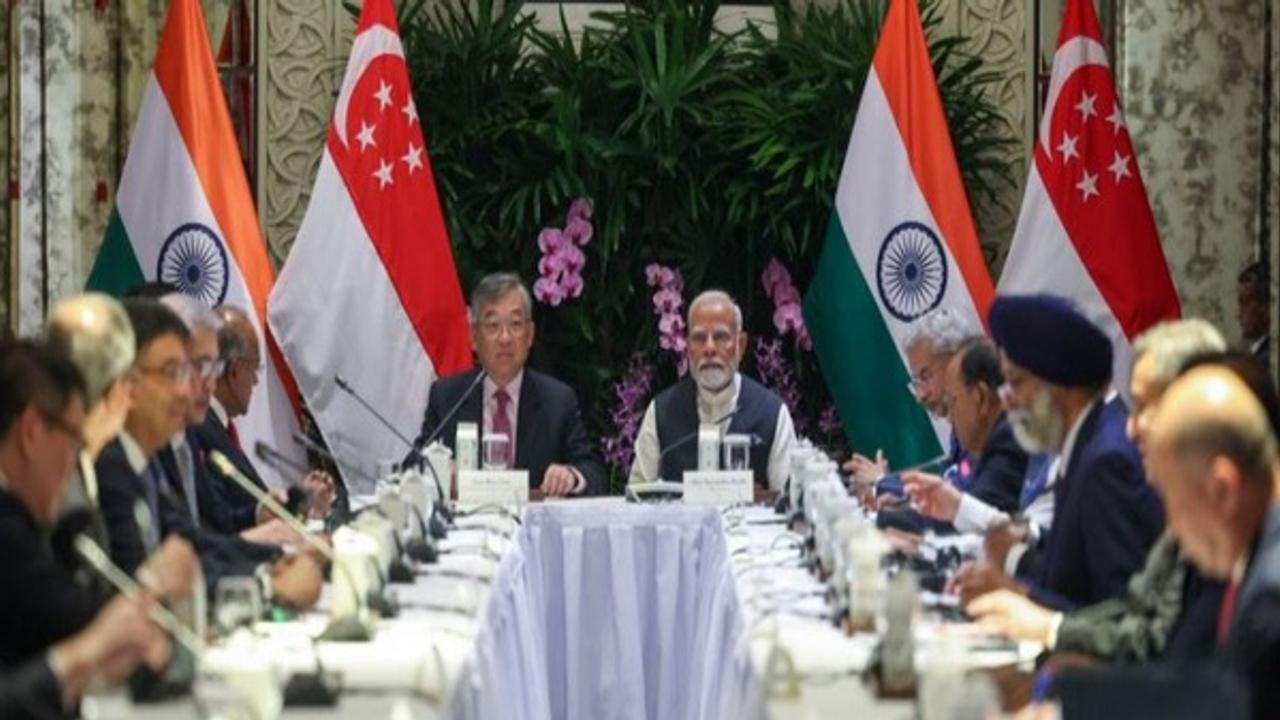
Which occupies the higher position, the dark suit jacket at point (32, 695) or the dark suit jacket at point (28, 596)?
the dark suit jacket at point (28, 596)

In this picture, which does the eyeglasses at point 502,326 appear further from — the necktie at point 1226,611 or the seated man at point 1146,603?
the necktie at point 1226,611

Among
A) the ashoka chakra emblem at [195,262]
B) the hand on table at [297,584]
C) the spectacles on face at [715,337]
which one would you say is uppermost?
the ashoka chakra emblem at [195,262]

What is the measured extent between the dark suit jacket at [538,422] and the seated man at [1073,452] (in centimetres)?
328

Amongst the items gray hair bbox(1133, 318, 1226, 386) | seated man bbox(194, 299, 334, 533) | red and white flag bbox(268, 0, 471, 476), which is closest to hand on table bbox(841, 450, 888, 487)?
seated man bbox(194, 299, 334, 533)

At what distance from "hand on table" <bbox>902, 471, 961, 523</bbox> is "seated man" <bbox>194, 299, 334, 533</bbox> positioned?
5.55 feet

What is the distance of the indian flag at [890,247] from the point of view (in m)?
10.3

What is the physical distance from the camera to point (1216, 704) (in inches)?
140

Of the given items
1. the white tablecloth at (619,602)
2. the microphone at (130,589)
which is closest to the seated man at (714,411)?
the white tablecloth at (619,602)

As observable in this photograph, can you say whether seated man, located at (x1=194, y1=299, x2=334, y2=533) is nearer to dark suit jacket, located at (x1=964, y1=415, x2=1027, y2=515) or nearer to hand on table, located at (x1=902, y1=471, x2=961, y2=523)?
hand on table, located at (x1=902, y1=471, x2=961, y2=523)

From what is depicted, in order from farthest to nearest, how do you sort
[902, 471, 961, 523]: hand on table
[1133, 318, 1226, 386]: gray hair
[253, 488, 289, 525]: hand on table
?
1. [253, 488, 289, 525]: hand on table
2. [902, 471, 961, 523]: hand on table
3. [1133, 318, 1226, 386]: gray hair

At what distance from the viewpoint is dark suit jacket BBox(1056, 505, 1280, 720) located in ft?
11.8

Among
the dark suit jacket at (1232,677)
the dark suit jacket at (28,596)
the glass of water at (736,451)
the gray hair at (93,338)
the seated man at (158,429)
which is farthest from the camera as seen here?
the glass of water at (736,451)

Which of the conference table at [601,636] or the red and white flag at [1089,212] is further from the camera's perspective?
the red and white flag at [1089,212]

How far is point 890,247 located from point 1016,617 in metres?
5.36
